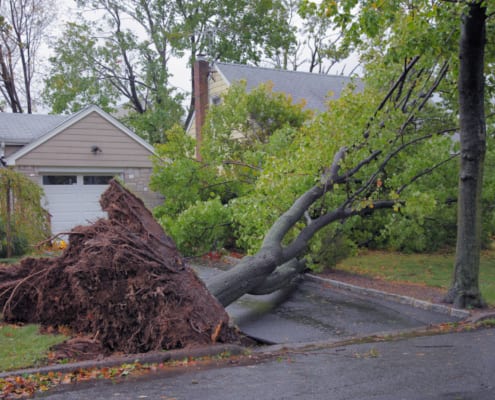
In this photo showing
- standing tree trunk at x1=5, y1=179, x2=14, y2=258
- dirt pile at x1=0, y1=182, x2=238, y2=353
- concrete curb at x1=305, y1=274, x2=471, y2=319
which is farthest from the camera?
standing tree trunk at x1=5, y1=179, x2=14, y2=258

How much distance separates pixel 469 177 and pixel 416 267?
17.6 feet

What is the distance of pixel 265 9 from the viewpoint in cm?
3406

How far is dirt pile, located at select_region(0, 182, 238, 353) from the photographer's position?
7.22m

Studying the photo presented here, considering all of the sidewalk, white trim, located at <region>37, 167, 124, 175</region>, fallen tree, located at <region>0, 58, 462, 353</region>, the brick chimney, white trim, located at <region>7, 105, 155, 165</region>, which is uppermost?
the brick chimney

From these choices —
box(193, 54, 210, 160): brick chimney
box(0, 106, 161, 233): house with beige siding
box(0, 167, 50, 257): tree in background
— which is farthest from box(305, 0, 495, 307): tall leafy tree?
box(193, 54, 210, 160): brick chimney

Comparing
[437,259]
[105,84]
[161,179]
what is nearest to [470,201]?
[437,259]

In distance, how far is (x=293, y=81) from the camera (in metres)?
25.4

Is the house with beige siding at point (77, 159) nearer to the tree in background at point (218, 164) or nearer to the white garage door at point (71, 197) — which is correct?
the white garage door at point (71, 197)

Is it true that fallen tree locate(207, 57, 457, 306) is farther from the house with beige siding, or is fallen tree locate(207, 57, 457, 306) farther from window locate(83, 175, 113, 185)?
window locate(83, 175, 113, 185)

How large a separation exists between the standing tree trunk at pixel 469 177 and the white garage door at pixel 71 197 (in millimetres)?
12261

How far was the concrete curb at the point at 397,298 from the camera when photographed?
9.42 m

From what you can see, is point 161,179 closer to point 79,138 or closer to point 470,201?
point 79,138

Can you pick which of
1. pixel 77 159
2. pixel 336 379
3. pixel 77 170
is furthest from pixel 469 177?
pixel 77 170

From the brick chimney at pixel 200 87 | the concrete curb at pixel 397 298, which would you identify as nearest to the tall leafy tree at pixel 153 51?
the brick chimney at pixel 200 87
